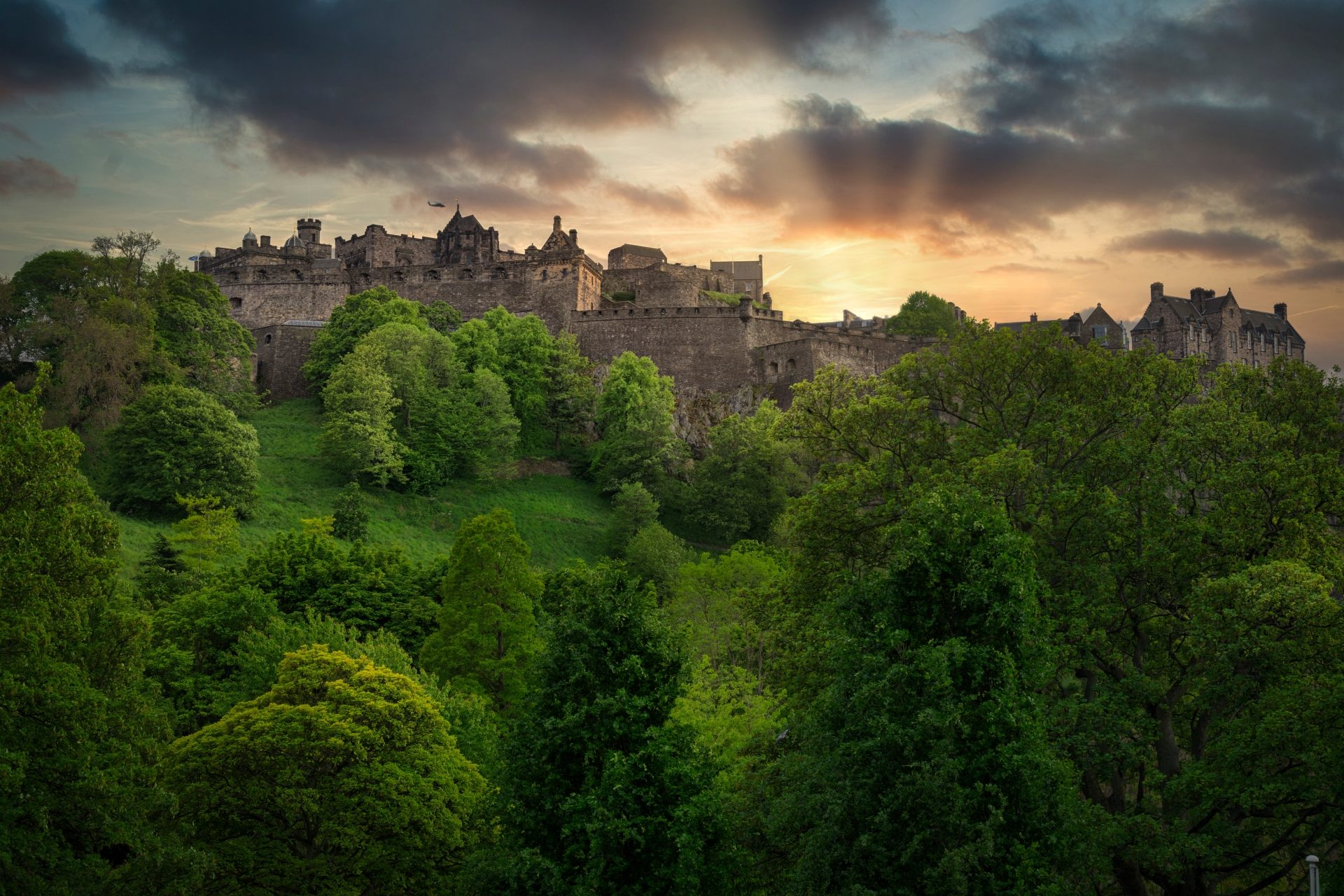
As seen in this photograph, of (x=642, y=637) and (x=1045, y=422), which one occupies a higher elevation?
(x=1045, y=422)

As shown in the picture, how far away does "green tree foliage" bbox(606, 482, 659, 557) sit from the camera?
53688 millimetres

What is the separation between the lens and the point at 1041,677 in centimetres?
1614

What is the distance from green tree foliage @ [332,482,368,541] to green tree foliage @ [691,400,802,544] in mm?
17322

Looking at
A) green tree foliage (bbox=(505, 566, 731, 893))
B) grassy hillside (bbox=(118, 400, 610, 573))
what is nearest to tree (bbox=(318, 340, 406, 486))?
grassy hillside (bbox=(118, 400, 610, 573))

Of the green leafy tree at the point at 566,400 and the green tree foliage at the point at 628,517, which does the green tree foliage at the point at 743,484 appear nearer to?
the green tree foliage at the point at 628,517

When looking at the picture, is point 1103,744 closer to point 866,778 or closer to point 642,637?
point 866,778

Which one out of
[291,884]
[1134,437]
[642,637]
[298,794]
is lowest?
[291,884]

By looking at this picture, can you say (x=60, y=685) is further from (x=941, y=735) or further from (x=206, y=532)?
(x=206, y=532)

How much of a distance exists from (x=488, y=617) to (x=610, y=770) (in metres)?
15.4

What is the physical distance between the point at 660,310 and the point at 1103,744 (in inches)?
2211

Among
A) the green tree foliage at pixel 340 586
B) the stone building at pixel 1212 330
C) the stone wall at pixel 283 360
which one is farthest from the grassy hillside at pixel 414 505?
the stone building at pixel 1212 330

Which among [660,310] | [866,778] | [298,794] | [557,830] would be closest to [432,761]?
[298,794]

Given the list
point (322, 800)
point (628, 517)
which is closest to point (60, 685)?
point (322, 800)

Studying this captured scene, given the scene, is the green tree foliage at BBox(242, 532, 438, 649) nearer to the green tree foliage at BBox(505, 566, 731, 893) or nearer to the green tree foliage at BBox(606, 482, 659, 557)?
the green tree foliage at BBox(505, 566, 731, 893)
